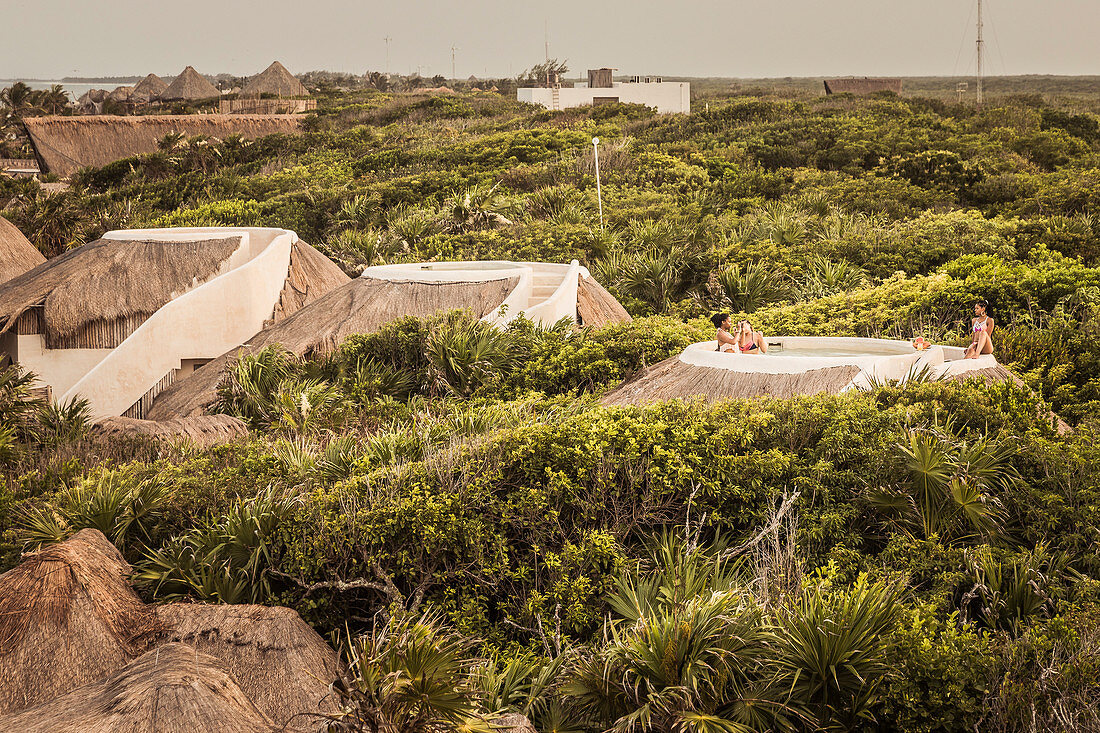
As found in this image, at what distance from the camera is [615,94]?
55.8 m

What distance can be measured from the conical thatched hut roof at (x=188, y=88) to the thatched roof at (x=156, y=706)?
77.3 metres

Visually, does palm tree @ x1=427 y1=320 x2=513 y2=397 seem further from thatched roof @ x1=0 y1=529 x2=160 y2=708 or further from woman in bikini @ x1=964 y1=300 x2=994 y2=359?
thatched roof @ x1=0 y1=529 x2=160 y2=708

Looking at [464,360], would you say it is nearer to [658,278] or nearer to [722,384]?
[722,384]

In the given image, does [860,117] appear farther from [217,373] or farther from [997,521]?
[997,521]

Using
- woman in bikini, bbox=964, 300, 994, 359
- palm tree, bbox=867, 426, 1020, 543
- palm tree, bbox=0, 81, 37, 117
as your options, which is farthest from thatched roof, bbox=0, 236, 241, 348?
palm tree, bbox=0, 81, 37, 117

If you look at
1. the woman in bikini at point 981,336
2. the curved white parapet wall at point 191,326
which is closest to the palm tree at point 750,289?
the woman in bikini at point 981,336

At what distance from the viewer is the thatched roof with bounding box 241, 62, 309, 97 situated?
78.8 meters

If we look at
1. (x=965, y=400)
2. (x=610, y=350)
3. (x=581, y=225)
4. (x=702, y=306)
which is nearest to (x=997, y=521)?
(x=965, y=400)

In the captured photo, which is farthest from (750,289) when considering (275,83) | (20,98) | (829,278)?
(275,83)

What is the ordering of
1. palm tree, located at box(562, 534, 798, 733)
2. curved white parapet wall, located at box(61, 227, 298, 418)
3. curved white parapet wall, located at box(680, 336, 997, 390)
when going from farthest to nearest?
curved white parapet wall, located at box(61, 227, 298, 418)
curved white parapet wall, located at box(680, 336, 997, 390)
palm tree, located at box(562, 534, 798, 733)

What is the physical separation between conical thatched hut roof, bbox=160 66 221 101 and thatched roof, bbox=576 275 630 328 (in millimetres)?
66404

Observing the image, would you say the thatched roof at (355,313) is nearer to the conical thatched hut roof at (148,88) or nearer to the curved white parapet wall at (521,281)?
the curved white parapet wall at (521,281)

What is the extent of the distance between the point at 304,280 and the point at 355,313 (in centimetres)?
505

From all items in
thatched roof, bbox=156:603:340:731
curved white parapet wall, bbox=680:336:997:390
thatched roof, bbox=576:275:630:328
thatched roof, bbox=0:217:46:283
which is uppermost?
thatched roof, bbox=0:217:46:283
